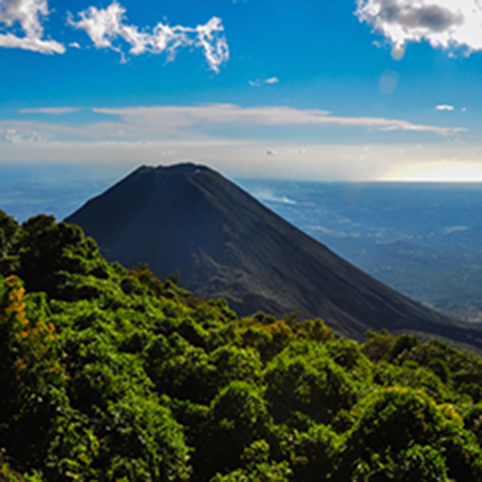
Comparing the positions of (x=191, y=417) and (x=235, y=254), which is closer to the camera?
(x=191, y=417)

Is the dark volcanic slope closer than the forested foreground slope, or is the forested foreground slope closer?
the forested foreground slope

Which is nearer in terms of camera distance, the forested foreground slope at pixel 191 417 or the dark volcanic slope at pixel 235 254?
the forested foreground slope at pixel 191 417

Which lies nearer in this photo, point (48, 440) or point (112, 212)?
point (48, 440)

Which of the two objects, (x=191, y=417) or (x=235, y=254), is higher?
(x=191, y=417)

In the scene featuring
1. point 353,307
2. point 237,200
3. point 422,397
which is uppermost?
point 237,200

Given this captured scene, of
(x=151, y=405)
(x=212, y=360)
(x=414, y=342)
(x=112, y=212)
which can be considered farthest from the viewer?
(x=112, y=212)

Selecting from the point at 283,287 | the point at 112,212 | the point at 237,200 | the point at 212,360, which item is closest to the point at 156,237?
the point at 112,212

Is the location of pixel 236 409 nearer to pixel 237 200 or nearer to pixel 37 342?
pixel 37 342

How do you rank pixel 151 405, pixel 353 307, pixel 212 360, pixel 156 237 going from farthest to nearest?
pixel 156 237, pixel 353 307, pixel 212 360, pixel 151 405
